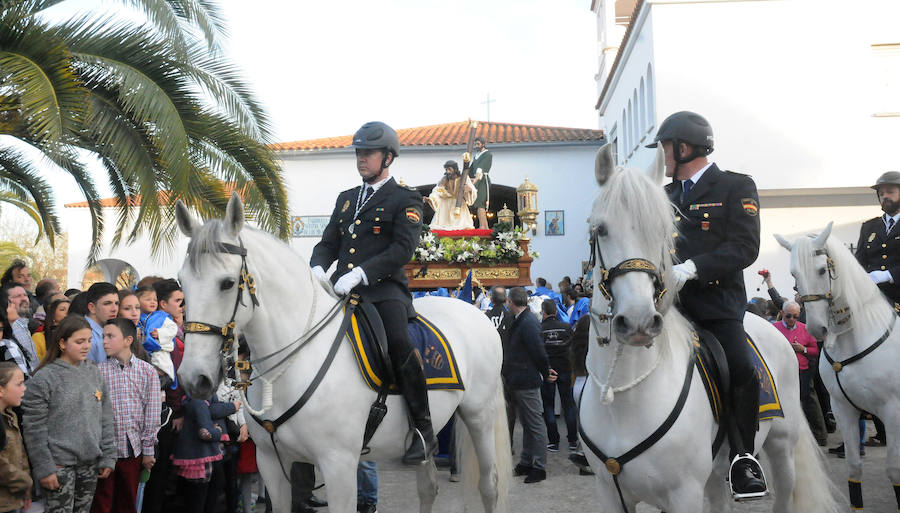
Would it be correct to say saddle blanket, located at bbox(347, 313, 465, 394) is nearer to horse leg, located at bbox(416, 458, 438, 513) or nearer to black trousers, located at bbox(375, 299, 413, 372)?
black trousers, located at bbox(375, 299, 413, 372)

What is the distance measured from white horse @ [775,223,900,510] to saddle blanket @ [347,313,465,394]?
3116mm

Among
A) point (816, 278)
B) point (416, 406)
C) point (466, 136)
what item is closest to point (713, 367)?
point (416, 406)

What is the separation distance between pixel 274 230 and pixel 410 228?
611 centimetres

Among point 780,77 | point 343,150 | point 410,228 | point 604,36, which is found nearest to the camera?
point 410,228

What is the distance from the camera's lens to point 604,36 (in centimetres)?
3064

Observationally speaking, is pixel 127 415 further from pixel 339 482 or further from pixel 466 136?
pixel 466 136

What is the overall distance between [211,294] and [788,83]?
59.5ft

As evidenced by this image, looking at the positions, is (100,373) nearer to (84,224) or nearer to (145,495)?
(145,495)

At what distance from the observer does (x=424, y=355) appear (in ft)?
16.7

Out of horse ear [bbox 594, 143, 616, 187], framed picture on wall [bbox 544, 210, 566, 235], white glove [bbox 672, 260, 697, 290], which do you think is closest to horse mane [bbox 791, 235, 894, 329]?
white glove [bbox 672, 260, 697, 290]

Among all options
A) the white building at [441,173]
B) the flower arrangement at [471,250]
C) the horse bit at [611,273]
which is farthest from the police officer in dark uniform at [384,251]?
the white building at [441,173]

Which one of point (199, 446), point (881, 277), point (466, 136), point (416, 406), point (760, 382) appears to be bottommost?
point (199, 446)

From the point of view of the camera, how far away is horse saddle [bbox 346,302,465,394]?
14.9ft

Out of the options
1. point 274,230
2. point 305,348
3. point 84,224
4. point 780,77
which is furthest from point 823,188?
point 84,224
